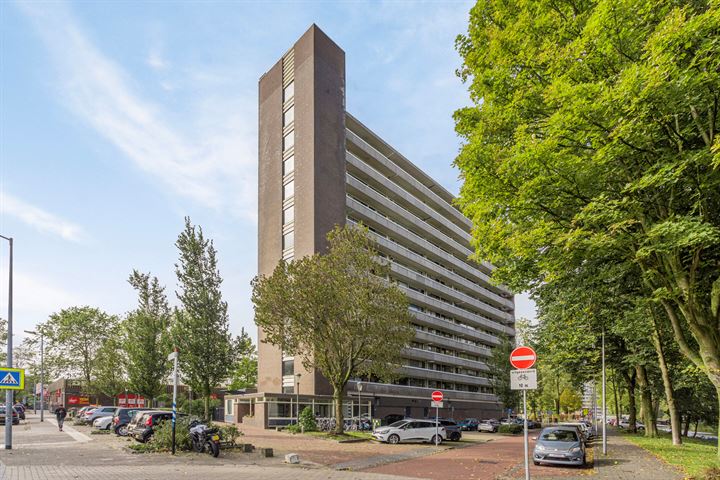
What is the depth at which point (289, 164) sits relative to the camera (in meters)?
49.5

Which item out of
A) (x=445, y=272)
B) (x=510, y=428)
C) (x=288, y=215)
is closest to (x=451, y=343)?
(x=445, y=272)

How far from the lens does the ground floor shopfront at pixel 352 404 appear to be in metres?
39.0

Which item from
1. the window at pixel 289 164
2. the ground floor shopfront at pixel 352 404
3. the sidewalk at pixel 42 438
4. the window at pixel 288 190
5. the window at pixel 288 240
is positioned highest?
the window at pixel 289 164

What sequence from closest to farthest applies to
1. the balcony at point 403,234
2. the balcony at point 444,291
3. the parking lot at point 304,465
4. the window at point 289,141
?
the parking lot at point 304,465 < the window at point 289,141 < the balcony at point 403,234 < the balcony at point 444,291

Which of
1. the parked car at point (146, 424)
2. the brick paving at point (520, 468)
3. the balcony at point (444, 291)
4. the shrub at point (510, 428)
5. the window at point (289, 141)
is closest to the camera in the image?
the brick paving at point (520, 468)

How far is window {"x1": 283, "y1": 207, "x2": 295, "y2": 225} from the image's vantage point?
157 feet

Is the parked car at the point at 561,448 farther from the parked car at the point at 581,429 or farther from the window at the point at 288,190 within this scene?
the window at the point at 288,190

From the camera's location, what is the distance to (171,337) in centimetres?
3103

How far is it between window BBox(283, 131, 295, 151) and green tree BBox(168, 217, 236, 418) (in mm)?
20743

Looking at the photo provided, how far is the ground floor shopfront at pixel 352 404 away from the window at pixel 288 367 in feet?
13.9

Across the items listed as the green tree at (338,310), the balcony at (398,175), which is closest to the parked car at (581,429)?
the green tree at (338,310)

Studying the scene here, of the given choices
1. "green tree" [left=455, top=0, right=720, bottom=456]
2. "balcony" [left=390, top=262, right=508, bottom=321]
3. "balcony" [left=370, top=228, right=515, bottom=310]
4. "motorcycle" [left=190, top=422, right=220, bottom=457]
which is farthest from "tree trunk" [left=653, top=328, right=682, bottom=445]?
"balcony" [left=390, top=262, right=508, bottom=321]

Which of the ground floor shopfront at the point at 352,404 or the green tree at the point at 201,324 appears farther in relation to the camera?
the ground floor shopfront at the point at 352,404

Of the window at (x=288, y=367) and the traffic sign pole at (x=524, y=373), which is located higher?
the traffic sign pole at (x=524, y=373)
